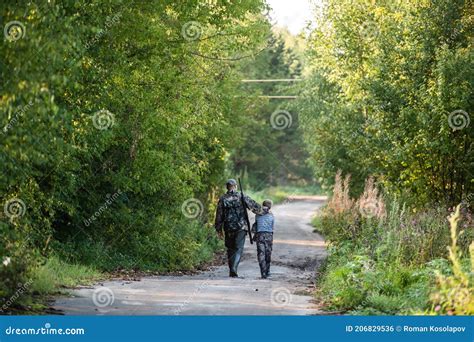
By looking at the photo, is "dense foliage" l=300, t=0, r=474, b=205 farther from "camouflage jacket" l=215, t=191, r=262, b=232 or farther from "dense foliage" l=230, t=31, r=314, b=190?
"dense foliage" l=230, t=31, r=314, b=190

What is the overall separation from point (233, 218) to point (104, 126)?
3.90 m

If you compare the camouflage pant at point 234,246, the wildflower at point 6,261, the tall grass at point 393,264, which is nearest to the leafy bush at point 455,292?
the tall grass at point 393,264

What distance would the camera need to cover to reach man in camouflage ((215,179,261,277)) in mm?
20219

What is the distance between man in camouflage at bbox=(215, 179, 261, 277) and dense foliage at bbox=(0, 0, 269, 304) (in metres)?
1.65

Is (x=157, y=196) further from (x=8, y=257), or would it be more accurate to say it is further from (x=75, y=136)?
(x=8, y=257)

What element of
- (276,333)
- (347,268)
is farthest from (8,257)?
(347,268)

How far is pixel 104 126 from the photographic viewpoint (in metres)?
17.8

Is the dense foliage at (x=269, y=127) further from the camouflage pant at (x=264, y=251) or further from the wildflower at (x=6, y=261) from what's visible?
the wildflower at (x=6, y=261)

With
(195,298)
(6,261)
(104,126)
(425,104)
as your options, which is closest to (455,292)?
(195,298)

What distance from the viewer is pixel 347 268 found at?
15.4 metres

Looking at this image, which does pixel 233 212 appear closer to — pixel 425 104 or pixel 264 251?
pixel 264 251

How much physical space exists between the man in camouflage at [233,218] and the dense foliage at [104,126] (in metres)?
1.65

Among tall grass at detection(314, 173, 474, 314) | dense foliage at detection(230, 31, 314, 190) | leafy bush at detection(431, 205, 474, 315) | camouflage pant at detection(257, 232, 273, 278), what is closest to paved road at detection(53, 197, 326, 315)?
camouflage pant at detection(257, 232, 273, 278)

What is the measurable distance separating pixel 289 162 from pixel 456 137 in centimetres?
7333
